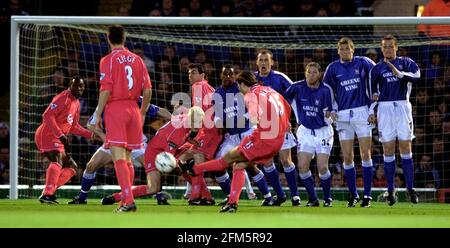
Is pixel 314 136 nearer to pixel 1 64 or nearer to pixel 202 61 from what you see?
pixel 202 61

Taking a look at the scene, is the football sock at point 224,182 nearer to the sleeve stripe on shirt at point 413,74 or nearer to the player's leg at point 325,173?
the player's leg at point 325,173

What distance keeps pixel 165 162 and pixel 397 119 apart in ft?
10.2

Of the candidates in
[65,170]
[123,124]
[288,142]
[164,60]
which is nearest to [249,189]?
[288,142]

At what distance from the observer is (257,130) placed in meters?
11.3

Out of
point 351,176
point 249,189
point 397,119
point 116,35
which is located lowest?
point 249,189

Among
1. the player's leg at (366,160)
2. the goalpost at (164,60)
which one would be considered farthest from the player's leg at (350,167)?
the goalpost at (164,60)

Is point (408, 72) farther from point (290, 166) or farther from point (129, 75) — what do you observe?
point (129, 75)

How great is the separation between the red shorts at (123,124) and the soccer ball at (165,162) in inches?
45.1

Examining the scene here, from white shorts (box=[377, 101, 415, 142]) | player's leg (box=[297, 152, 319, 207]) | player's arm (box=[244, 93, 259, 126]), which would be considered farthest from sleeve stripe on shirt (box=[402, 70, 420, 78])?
player's arm (box=[244, 93, 259, 126])

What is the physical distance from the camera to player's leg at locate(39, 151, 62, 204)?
12.7 metres

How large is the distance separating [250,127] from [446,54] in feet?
13.3

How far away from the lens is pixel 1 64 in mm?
Result: 18078

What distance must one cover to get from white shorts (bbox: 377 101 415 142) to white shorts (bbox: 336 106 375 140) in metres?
0.27

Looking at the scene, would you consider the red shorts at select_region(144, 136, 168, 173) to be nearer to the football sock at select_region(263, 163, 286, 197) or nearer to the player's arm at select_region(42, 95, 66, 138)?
the player's arm at select_region(42, 95, 66, 138)
